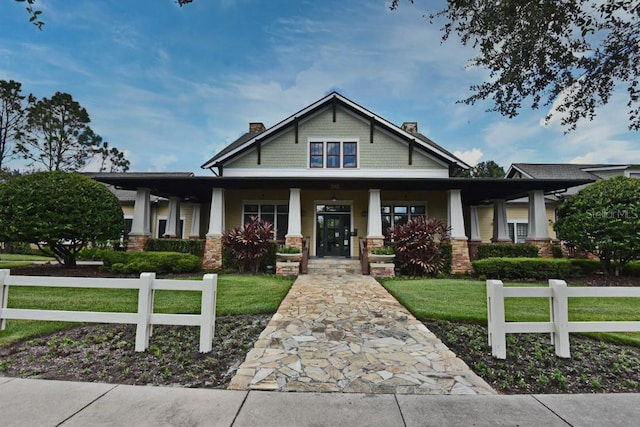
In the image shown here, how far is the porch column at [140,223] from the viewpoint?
13383 mm

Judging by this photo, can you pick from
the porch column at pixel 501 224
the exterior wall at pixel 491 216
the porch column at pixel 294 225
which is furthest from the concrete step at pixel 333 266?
the exterior wall at pixel 491 216

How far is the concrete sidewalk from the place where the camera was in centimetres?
257

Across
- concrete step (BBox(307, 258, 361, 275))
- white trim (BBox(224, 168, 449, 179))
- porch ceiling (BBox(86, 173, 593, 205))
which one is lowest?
concrete step (BBox(307, 258, 361, 275))

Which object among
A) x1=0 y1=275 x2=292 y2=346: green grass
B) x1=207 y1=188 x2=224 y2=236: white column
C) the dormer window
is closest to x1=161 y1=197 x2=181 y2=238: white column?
x1=207 y1=188 x2=224 y2=236: white column

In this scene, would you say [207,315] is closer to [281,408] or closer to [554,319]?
[281,408]

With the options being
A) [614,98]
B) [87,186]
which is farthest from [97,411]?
[87,186]

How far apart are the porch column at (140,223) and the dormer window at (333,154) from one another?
25.2 feet

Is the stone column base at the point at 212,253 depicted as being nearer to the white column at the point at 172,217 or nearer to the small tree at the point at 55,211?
the small tree at the point at 55,211

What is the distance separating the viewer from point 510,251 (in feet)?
41.3

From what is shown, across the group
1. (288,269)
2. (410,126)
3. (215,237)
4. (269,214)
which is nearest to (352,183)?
(288,269)

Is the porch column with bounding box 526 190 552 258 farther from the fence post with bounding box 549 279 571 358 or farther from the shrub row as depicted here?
the shrub row

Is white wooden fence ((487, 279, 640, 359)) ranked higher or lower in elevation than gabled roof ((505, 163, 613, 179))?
lower

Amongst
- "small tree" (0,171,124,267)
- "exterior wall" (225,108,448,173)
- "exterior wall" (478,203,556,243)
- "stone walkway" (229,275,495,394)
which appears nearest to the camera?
"stone walkway" (229,275,495,394)

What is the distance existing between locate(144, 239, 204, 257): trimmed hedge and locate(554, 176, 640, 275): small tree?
1424 centimetres
